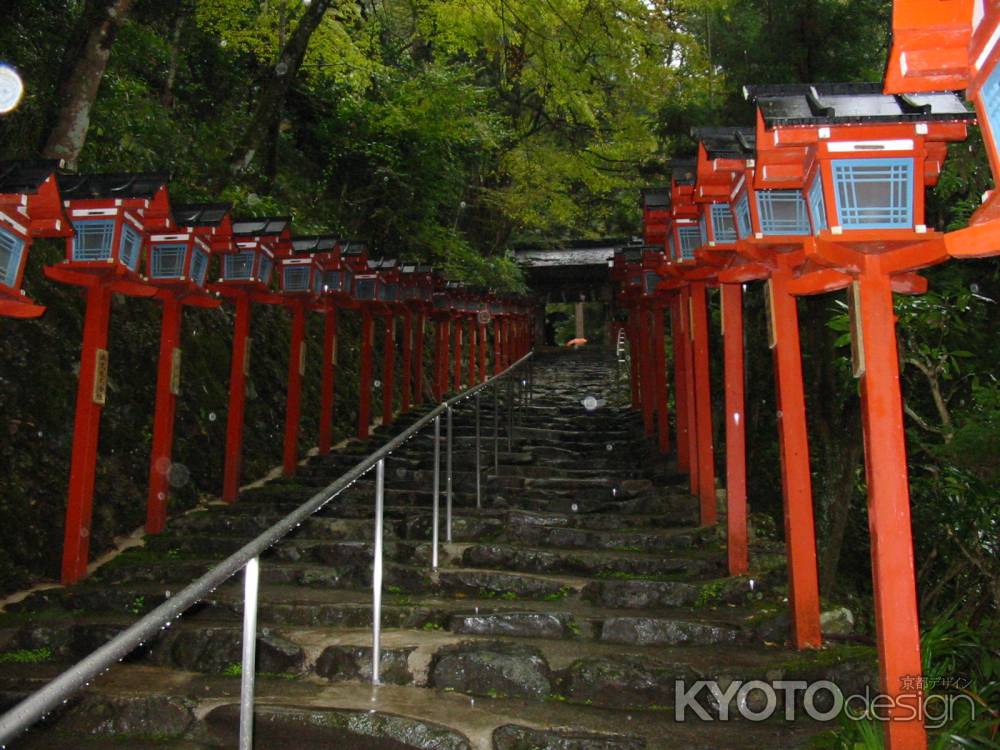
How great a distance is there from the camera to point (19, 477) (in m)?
6.05

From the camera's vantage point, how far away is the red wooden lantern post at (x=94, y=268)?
5508 millimetres

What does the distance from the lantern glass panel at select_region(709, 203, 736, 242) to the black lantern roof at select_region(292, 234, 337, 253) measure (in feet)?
16.1

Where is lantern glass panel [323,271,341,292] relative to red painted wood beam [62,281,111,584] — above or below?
above

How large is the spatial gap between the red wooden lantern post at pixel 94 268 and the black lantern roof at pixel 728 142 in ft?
12.7

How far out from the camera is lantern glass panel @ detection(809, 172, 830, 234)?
363 centimetres

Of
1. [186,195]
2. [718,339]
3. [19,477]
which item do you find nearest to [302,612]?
[19,477]

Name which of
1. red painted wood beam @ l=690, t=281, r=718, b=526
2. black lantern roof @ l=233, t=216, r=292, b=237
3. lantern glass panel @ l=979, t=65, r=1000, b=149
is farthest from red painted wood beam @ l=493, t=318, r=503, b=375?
lantern glass panel @ l=979, t=65, r=1000, b=149

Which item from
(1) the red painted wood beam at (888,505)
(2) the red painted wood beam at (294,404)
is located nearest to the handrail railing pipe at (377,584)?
(1) the red painted wood beam at (888,505)

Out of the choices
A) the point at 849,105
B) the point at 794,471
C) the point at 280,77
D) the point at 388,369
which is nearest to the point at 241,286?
A: the point at 280,77

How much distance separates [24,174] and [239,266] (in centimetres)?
336

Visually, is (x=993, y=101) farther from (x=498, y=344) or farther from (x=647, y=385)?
(x=498, y=344)

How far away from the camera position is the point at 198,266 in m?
6.79

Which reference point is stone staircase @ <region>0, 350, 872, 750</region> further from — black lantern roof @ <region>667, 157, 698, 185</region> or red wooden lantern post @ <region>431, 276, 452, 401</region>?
red wooden lantern post @ <region>431, 276, 452, 401</region>

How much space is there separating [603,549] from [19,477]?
4681 mm
